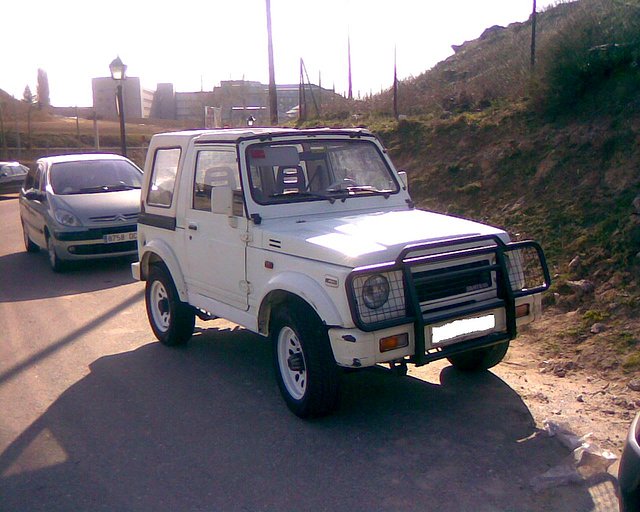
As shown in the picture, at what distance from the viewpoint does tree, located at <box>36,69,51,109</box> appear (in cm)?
7225

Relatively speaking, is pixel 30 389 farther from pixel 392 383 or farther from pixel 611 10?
pixel 611 10

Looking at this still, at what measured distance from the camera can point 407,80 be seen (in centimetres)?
2455

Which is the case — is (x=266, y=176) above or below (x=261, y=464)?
above

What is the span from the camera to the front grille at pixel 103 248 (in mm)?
11359

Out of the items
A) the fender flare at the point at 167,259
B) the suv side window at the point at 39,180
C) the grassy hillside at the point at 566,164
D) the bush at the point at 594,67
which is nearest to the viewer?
the fender flare at the point at 167,259

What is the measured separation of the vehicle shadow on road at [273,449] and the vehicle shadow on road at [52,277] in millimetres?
4262

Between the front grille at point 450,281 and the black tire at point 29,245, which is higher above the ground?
the front grille at point 450,281

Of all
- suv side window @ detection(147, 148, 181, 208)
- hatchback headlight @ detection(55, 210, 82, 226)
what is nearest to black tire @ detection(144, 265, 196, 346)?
suv side window @ detection(147, 148, 181, 208)

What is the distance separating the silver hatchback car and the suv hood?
250 inches

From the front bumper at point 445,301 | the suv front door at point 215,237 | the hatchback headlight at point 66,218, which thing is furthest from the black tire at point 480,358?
the hatchback headlight at point 66,218

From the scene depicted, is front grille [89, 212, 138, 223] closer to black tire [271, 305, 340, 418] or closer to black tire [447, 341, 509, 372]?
black tire [271, 305, 340, 418]

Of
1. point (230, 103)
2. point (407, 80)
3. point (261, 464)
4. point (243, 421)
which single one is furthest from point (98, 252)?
point (230, 103)

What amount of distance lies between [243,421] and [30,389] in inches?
84.1

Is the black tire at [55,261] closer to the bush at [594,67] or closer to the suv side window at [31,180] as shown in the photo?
the suv side window at [31,180]
